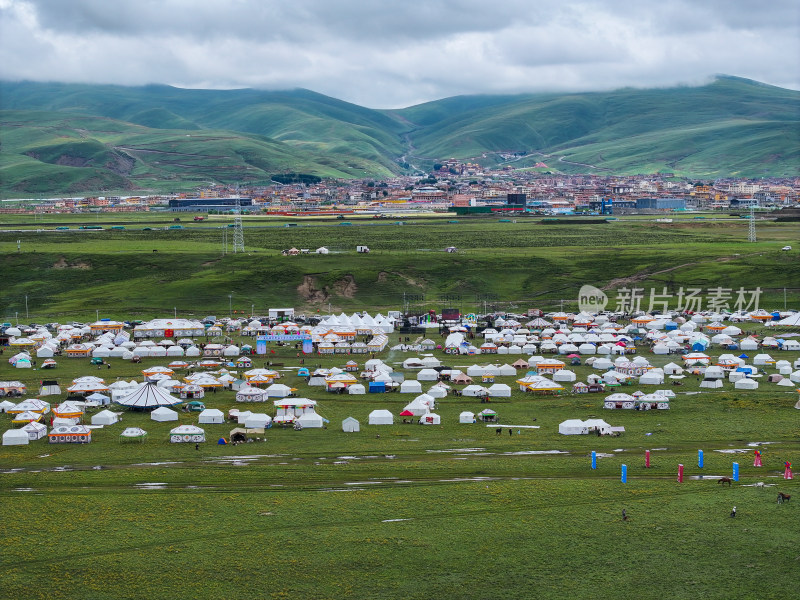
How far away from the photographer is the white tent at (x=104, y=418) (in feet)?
158

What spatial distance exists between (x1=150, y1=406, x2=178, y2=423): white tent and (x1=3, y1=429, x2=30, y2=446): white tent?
270 inches

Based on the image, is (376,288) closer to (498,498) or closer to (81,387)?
(81,387)

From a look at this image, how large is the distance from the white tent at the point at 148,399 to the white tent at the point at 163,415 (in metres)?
2.05

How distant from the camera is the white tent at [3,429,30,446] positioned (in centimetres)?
4419

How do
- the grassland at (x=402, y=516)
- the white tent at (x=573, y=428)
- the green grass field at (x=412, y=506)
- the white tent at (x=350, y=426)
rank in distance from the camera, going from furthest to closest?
1. the white tent at (x=350, y=426)
2. the white tent at (x=573, y=428)
3. the green grass field at (x=412, y=506)
4. the grassland at (x=402, y=516)

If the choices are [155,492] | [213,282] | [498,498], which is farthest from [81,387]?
[213,282]

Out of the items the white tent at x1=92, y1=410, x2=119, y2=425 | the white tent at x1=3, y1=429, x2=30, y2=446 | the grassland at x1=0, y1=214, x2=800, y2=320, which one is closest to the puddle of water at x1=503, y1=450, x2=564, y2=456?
the white tent at x1=92, y1=410, x2=119, y2=425

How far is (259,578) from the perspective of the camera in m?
27.9

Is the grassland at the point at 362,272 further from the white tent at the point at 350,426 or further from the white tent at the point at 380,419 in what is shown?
the white tent at the point at 350,426

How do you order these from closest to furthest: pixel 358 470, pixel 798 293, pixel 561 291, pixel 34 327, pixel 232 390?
1. pixel 358 470
2. pixel 232 390
3. pixel 34 327
4. pixel 798 293
5. pixel 561 291

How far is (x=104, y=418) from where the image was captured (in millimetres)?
48438

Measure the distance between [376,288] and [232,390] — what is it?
46.8 m

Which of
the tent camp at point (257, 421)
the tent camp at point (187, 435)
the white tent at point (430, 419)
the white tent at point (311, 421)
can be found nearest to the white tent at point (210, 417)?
the tent camp at point (257, 421)

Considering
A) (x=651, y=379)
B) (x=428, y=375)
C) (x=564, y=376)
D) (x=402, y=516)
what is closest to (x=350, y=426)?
(x=402, y=516)
